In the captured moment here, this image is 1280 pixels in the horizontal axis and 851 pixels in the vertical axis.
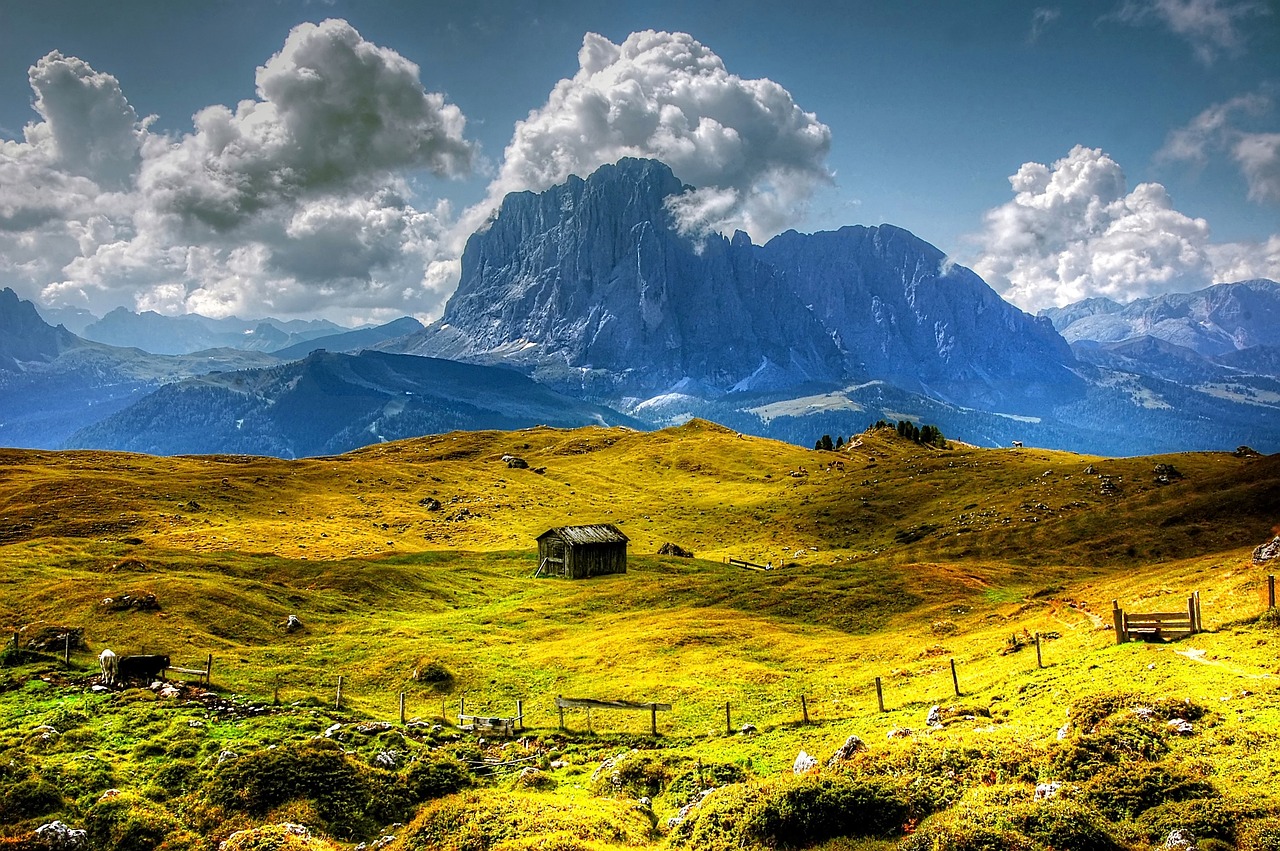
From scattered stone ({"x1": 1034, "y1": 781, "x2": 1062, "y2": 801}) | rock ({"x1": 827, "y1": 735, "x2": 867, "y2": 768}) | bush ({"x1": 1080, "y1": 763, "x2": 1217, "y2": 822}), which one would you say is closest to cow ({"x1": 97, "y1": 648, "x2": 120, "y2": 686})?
rock ({"x1": 827, "y1": 735, "x2": 867, "y2": 768})

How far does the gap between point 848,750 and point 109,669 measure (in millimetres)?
36447

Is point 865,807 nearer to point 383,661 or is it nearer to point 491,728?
point 491,728

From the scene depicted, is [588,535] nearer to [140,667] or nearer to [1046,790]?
[140,667]

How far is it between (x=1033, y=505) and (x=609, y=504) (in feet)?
263

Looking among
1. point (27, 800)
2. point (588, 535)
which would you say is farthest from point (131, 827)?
point (588, 535)

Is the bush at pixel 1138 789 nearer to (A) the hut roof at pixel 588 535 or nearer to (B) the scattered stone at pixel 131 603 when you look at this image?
(B) the scattered stone at pixel 131 603

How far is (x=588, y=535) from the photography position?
95.3 meters

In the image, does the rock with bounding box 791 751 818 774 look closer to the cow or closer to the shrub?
the shrub

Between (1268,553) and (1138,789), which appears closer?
(1138,789)

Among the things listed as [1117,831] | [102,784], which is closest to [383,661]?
[102,784]

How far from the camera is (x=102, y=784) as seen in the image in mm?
22375

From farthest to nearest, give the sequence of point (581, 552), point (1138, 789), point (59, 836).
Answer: point (581, 552), point (59, 836), point (1138, 789)

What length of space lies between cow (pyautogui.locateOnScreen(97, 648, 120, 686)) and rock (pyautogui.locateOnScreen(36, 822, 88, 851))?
65.9 feet

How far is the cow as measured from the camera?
115ft
